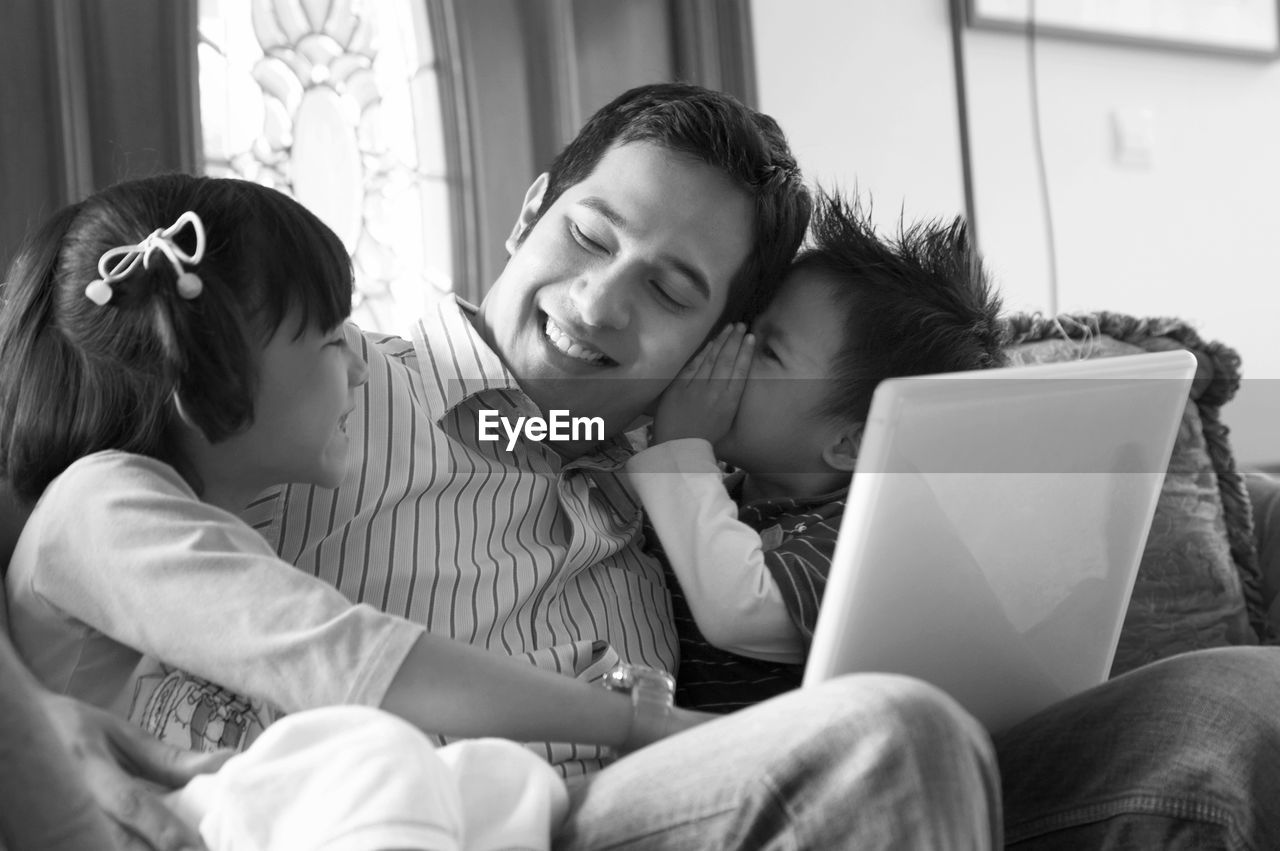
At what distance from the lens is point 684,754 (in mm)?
740

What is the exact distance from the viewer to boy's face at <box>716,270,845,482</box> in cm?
125

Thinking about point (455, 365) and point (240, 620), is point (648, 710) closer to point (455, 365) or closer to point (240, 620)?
point (240, 620)

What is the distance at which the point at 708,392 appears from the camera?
125 centimetres

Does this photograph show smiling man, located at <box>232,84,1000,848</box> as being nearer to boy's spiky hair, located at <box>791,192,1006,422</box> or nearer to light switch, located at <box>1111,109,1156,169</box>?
boy's spiky hair, located at <box>791,192,1006,422</box>

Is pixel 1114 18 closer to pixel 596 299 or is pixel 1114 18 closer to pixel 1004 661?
pixel 596 299

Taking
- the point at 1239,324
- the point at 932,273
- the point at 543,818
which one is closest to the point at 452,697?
the point at 543,818

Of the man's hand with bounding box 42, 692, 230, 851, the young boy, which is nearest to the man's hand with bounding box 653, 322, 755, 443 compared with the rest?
the young boy

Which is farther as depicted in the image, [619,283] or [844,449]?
[844,449]

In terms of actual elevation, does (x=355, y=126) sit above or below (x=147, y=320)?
above

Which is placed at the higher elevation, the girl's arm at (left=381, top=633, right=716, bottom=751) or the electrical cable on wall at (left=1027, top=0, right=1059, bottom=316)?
the electrical cable on wall at (left=1027, top=0, right=1059, bottom=316)

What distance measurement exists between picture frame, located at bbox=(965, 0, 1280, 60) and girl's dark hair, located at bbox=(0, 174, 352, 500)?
6.23ft

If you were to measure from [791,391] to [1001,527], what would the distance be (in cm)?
42

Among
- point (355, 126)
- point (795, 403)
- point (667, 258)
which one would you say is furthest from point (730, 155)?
point (355, 126)

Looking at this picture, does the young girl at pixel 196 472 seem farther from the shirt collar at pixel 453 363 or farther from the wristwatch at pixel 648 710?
the shirt collar at pixel 453 363
